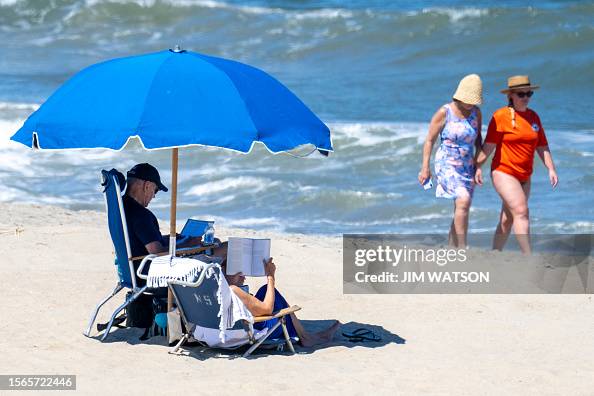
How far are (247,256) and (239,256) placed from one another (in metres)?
0.04

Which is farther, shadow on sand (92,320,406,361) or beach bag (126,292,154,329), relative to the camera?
beach bag (126,292,154,329)

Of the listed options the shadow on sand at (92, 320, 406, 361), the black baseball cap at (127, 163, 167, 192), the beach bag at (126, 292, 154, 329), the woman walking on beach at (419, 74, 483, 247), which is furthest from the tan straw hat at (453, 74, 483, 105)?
the beach bag at (126, 292, 154, 329)

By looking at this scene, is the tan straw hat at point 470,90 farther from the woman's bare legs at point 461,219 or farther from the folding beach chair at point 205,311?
the folding beach chair at point 205,311

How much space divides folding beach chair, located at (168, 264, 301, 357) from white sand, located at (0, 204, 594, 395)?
11 centimetres

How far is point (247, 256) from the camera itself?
6.44m

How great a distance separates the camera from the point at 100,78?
626cm

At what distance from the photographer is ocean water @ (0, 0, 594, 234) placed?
12672 millimetres

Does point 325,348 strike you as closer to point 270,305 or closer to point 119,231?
point 270,305

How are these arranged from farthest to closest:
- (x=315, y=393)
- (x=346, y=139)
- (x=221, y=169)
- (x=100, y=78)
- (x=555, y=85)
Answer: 1. (x=555, y=85)
2. (x=346, y=139)
3. (x=221, y=169)
4. (x=100, y=78)
5. (x=315, y=393)

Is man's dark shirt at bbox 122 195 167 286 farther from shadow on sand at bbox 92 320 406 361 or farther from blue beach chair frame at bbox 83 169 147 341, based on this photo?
shadow on sand at bbox 92 320 406 361

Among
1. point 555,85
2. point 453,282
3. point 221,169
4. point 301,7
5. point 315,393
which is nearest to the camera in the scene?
point 315,393

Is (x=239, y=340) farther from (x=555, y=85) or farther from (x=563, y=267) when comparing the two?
(x=555, y=85)

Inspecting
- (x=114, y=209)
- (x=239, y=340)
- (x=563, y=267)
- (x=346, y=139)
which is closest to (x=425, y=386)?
(x=239, y=340)

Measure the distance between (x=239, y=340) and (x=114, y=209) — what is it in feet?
3.29
